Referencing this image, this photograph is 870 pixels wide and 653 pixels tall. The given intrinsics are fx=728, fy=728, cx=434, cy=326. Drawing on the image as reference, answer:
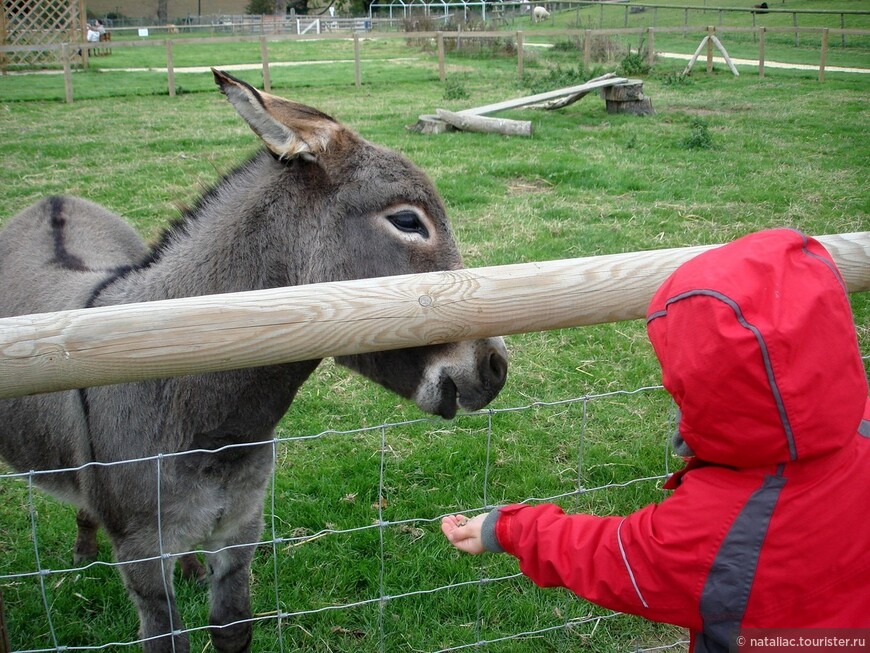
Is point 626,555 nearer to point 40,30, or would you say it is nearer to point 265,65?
point 265,65

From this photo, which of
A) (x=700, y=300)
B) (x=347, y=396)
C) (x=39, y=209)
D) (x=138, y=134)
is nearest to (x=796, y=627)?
(x=700, y=300)

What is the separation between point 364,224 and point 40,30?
96.3ft

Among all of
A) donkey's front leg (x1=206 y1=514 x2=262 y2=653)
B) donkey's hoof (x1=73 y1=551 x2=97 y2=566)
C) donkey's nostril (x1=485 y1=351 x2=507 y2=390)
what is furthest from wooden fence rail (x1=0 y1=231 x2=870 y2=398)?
donkey's hoof (x1=73 y1=551 x2=97 y2=566)

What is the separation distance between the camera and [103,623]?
3.46m

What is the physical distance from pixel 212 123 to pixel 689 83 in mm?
12352

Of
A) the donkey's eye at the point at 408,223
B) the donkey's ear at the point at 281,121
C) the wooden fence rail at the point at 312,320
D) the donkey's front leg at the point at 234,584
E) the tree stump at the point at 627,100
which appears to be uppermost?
the tree stump at the point at 627,100

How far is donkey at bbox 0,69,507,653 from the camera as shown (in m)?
2.59

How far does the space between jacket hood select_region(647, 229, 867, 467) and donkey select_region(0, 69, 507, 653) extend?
1021 millimetres

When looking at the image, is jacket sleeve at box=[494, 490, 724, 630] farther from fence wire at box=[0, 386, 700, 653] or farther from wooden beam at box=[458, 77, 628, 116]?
wooden beam at box=[458, 77, 628, 116]

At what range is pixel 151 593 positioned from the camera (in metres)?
2.77

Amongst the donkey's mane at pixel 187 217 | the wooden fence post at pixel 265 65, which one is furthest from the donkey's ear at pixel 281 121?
the wooden fence post at pixel 265 65

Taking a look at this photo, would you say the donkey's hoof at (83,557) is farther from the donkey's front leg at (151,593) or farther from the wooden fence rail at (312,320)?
the wooden fence rail at (312,320)

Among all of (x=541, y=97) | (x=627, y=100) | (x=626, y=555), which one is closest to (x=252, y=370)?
(x=626, y=555)

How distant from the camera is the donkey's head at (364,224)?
2533mm
